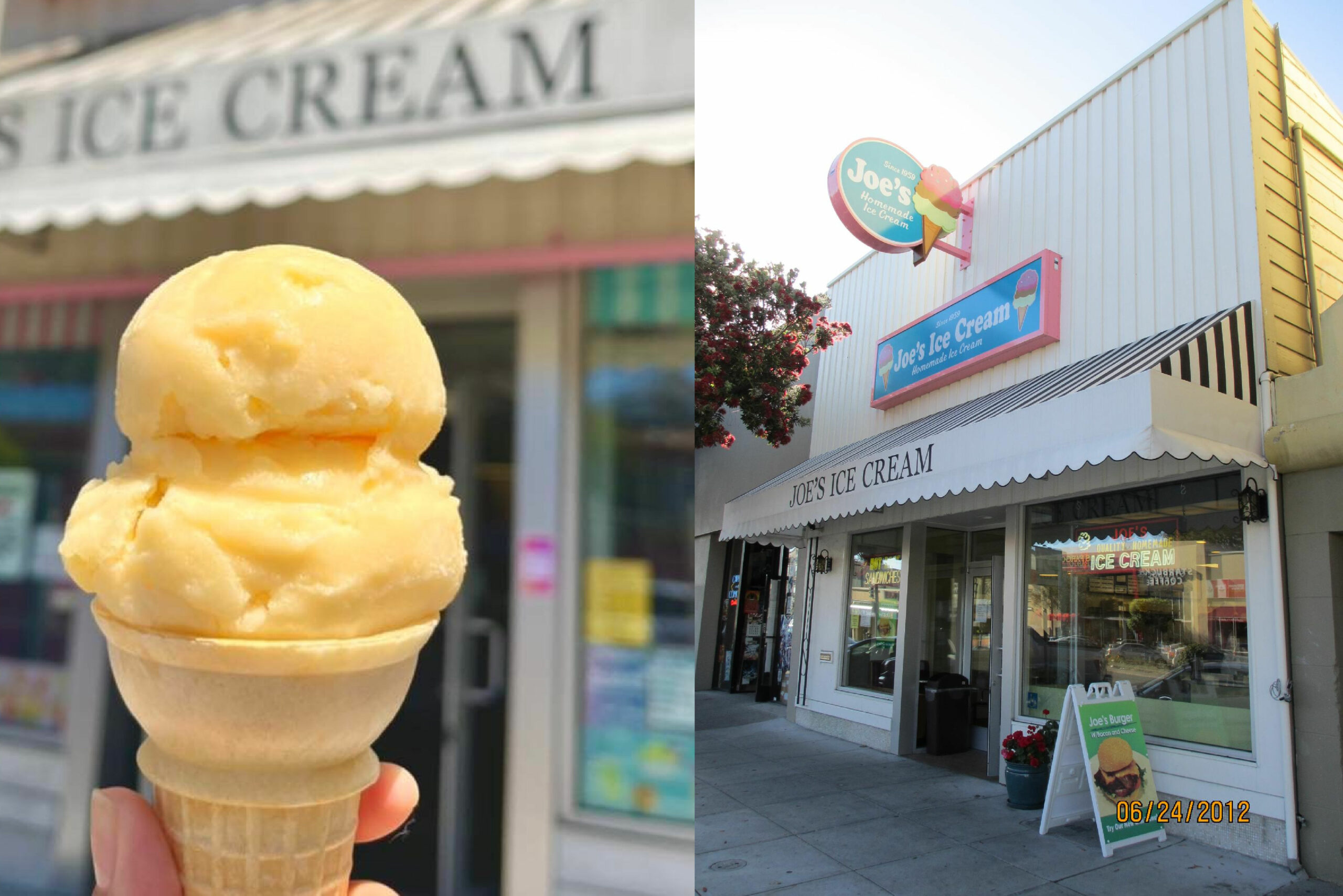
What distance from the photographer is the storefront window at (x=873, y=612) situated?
24.6ft

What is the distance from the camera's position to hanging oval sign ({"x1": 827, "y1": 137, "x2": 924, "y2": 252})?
5.66 m

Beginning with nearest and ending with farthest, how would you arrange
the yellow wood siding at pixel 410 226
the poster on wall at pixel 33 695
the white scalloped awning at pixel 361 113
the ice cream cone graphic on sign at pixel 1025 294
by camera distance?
the white scalloped awning at pixel 361 113 < the yellow wood siding at pixel 410 226 < the poster on wall at pixel 33 695 < the ice cream cone graphic on sign at pixel 1025 294

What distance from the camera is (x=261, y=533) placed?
98 cm

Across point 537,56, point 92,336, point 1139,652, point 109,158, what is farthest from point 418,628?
point 1139,652

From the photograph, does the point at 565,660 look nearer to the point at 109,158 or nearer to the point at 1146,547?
the point at 109,158

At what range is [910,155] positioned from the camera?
6188 mm

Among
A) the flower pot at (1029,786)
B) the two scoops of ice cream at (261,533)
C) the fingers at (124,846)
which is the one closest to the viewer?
the two scoops of ice cream at (261,533)

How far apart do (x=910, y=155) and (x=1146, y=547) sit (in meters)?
3.32

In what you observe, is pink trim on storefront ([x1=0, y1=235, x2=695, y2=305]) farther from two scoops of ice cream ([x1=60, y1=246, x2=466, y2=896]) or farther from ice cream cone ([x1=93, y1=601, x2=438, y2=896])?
ice cream cone ([x1=93, y1=601, x2=438, y2=896])

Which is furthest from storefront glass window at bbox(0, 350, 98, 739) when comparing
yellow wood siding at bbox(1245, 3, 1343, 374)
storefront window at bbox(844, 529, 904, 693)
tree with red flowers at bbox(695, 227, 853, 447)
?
storefront window at bbox(844, 529, 904, 693)

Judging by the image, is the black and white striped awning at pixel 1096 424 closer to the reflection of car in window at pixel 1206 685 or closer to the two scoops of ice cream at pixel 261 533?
the reflection of car in window at pixel 1206 685

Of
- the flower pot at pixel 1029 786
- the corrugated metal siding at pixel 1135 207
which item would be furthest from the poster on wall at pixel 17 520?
the flower pot at pixel 1029 786

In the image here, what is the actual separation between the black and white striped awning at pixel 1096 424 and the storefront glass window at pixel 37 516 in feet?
14.1

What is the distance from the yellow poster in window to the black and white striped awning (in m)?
2.37
